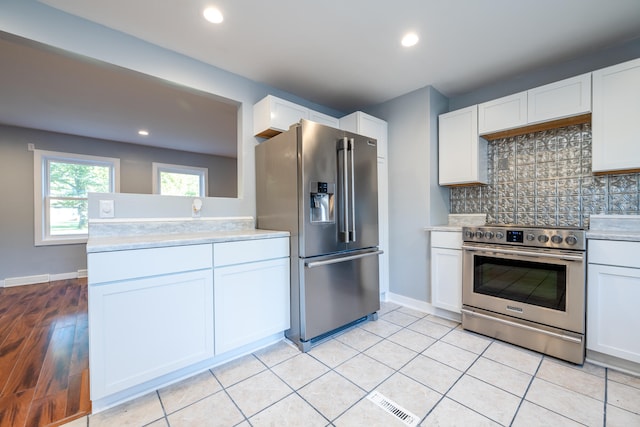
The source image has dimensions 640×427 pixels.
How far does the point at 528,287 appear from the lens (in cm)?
202

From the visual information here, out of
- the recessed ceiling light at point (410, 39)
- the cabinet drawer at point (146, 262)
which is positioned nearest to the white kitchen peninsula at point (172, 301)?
the cabinet drawer at point (146, 262)

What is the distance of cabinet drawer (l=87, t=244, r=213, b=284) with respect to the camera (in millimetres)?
1349

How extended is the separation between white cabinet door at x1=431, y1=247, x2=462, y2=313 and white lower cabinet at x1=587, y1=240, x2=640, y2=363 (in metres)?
0.86

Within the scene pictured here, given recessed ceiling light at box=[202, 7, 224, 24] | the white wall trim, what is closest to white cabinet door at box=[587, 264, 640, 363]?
the white wall trim

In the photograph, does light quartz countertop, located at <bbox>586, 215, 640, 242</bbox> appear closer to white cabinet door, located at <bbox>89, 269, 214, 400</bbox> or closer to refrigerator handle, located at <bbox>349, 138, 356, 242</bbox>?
refrigerator handle, located at <bbox>349, 138, 356, 242</bbox>

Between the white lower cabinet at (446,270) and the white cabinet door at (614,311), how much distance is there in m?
0.87

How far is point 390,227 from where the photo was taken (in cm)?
309

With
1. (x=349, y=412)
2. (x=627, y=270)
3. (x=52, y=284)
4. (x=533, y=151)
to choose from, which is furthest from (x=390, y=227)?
(x=52, y=284)

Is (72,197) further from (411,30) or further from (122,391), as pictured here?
(411,30)

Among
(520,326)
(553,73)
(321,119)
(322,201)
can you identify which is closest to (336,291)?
(322,201)

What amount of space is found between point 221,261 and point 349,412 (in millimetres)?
1180

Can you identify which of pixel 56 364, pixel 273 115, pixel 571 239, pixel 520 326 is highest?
pixel 273 115

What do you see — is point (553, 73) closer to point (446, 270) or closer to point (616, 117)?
point (616, 117)

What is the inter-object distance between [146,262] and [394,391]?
1641 mm
